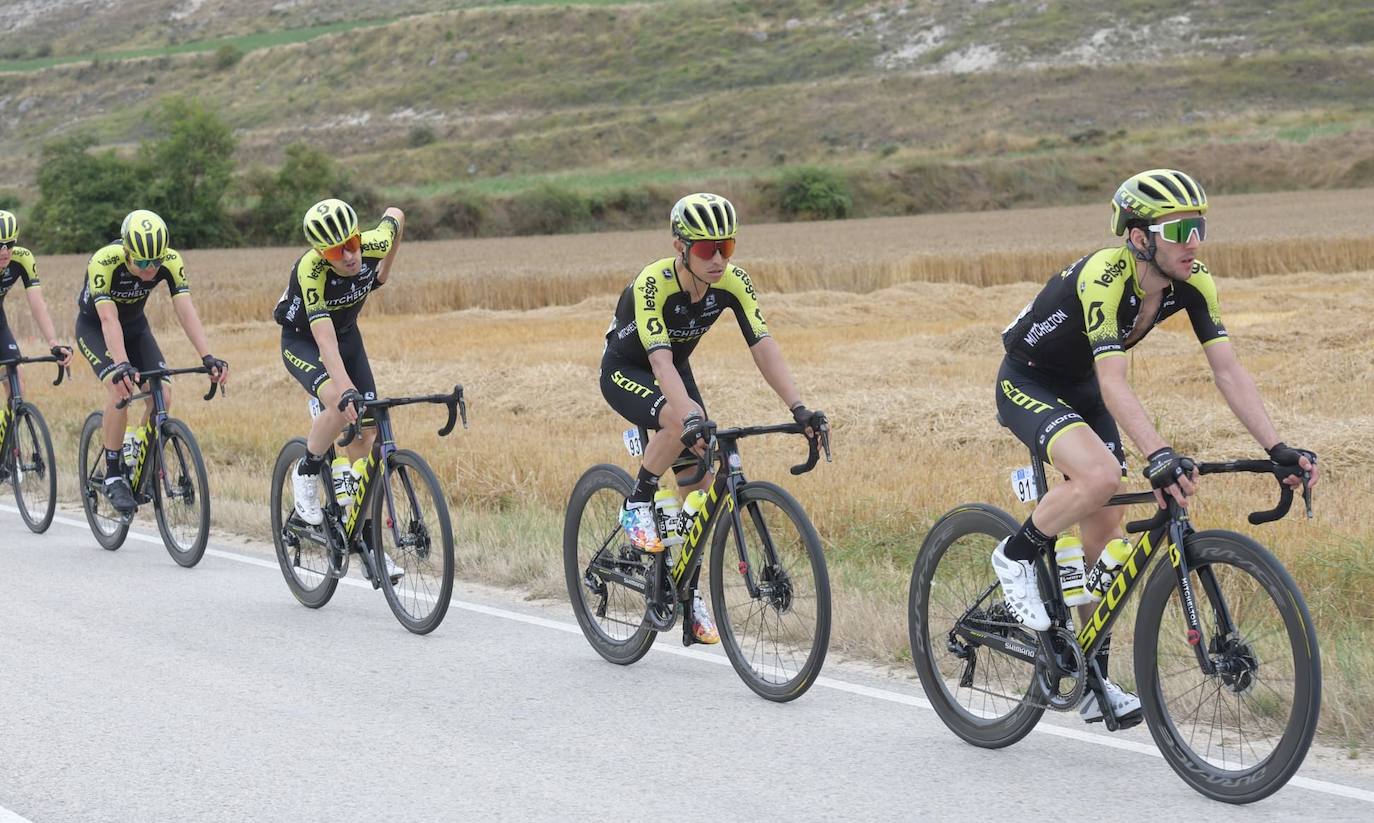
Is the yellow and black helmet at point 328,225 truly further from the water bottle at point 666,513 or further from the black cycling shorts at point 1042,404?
the black cycling shorts at point 1042,404

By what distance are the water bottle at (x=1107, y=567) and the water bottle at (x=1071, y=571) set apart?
3cm

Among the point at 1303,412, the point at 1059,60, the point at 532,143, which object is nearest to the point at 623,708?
the point at 1303,412

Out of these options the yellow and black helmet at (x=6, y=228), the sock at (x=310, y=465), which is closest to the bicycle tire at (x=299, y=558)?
the sock at (x=310, y=465)

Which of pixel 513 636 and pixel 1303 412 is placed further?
pixel 1303 412

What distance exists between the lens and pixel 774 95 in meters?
103

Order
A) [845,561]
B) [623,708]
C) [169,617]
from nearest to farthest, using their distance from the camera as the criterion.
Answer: [623,708] → [169,617] → [845,561]

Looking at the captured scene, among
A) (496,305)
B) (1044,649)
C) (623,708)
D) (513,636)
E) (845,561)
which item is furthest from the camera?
(496,305)

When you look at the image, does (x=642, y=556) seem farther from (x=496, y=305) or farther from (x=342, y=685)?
(x=496, y=305)

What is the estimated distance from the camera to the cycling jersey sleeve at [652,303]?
6.98 meters

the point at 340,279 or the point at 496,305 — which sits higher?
the point at 340,279

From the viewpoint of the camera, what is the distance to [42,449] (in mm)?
12070

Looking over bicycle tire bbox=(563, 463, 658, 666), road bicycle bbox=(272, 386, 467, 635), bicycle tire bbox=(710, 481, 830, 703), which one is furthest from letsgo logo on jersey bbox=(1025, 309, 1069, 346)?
road bicycle bbox=(272, 386, 467, 635)

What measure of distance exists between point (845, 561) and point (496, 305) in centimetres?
2827

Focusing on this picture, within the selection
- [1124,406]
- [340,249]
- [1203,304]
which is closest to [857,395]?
[340,249]
